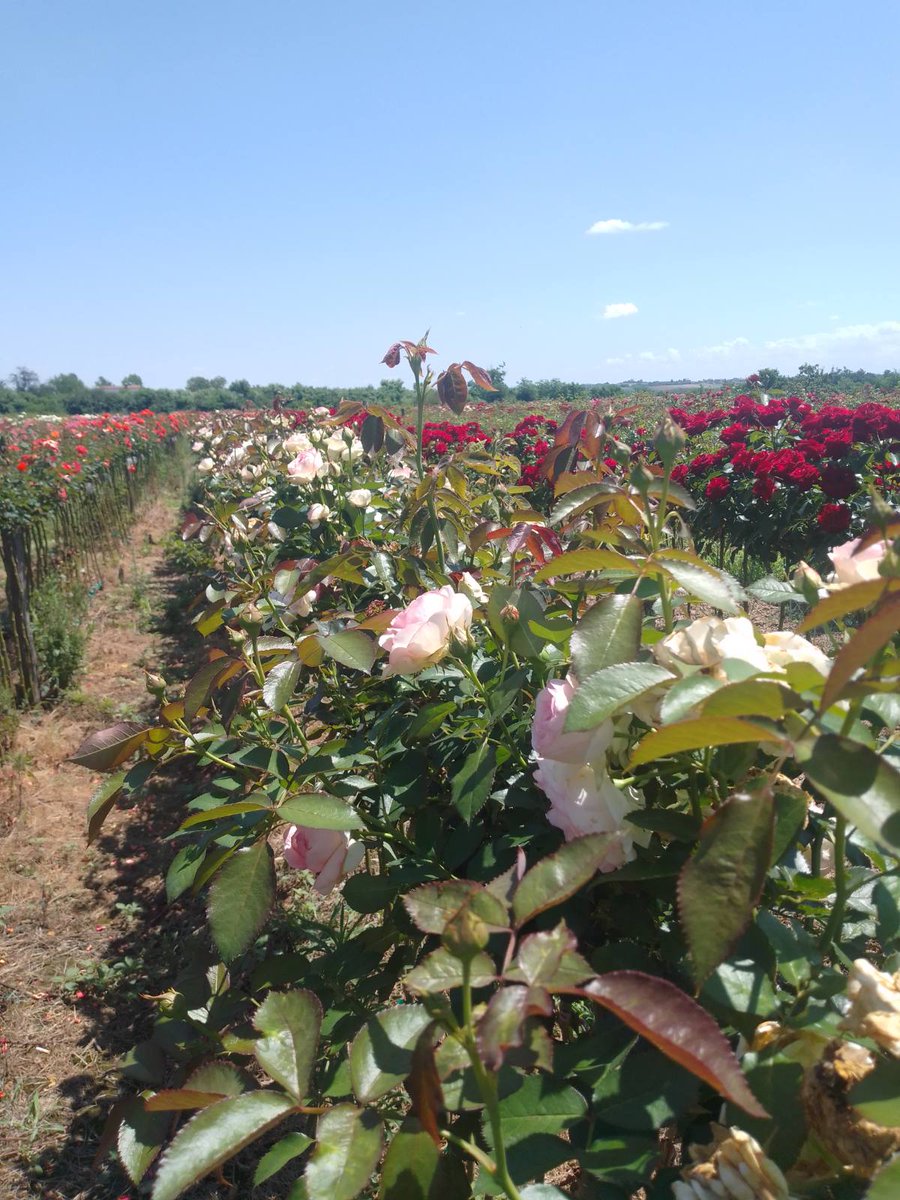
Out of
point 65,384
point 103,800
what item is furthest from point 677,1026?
point 65,384

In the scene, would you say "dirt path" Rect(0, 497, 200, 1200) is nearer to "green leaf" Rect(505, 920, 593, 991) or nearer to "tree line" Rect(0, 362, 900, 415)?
"green leaf" Rect(505, 920, 593, 991)

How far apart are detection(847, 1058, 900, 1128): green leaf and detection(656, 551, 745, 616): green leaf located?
0.31 meters

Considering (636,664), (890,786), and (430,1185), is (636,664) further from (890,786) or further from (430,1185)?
(430,1185)

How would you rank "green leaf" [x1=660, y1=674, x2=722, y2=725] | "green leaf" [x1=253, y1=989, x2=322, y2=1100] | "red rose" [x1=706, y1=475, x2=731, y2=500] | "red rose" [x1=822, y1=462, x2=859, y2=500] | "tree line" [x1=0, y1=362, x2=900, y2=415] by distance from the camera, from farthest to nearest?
"tree line" [x1=0, y1=362, x2=900, y2=415]
"red rose" [x1=706, y1=475, x2=731, y2=500]
"red rose" [x1=822, y1=462, x2=859, y2=500]
"green leaf" [x1=253, y1=989, x2=322, y2=1100]
"green leaf" [x1=660, y1=674, x2=722, y2=725]

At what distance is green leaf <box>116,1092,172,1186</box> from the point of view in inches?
30.6

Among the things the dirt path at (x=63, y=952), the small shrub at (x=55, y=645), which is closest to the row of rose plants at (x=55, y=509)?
the small shrub at (x=55, y=645)

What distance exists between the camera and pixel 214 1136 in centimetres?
56

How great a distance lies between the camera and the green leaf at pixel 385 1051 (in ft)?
1.83

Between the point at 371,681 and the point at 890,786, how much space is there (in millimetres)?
919

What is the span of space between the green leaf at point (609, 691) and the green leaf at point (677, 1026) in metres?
0.16

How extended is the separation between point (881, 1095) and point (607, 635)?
0.34 metres

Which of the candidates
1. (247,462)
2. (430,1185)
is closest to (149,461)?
(247,462)

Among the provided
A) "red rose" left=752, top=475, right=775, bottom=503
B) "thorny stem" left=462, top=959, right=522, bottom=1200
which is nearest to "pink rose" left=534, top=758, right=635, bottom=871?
"thorny stem" left=462, top=959, right=522, bottom=1200

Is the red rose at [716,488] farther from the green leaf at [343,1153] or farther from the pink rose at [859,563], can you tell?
the green leaf at [343,1153]
